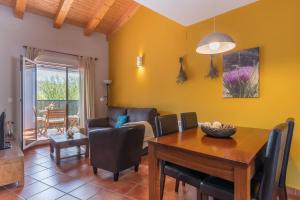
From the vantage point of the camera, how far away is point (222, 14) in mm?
A: 3227

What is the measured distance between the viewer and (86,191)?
→ 97.6 inches

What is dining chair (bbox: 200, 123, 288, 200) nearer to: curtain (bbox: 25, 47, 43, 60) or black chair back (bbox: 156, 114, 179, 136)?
black chair back (bbox: 156, 114, 179, 136)

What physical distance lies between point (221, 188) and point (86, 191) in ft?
5.82

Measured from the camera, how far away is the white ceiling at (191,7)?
2.77 metres

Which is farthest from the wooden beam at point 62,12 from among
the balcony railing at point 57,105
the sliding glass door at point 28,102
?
the balcony railing at point 57,105

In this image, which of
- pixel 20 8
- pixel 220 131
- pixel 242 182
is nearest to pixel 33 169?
pixel 220 131

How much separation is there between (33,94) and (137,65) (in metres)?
2.68

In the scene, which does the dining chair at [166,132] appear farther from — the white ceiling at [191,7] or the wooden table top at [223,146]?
the white ceiling at [191,7]

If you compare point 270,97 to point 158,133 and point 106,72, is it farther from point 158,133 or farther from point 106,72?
point 106,72

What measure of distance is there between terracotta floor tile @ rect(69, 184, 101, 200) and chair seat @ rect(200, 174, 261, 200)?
1.49m

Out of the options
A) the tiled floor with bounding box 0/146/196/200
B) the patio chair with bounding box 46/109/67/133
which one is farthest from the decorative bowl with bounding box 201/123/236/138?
the patio chair with bounding box 46/109/67/133

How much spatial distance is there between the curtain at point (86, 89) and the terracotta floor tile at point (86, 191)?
2.96 meters

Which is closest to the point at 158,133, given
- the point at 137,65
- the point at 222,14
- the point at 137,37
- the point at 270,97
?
the point at 270,97

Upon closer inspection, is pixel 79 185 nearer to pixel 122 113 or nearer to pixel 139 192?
pixel 139 192
